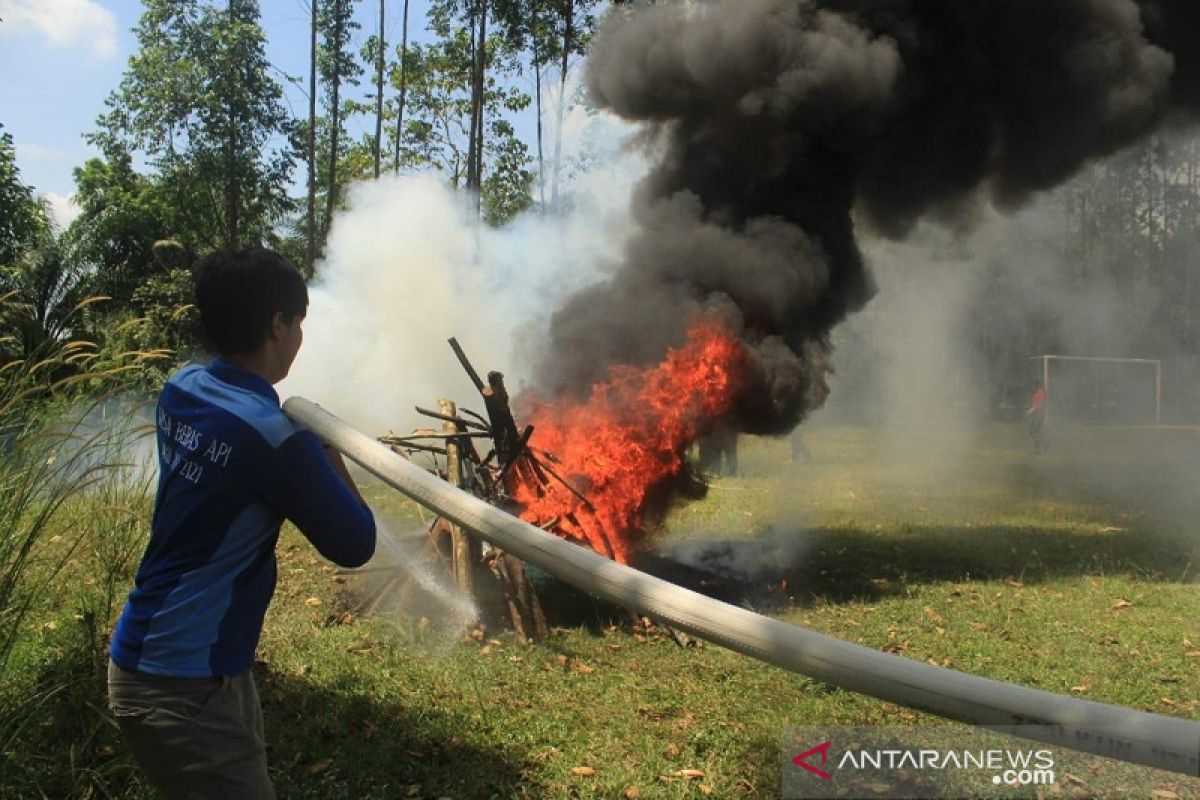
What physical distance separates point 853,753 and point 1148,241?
3102cm

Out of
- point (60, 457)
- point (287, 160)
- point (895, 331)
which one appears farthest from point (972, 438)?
point (60, 457)

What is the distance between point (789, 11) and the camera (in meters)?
9.47

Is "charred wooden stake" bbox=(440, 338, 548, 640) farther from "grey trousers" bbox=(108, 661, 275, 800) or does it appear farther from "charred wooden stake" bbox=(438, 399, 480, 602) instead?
"grey trousers" bbox=(108, 661, 275, 800)

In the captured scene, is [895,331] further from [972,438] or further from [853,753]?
[853,753]

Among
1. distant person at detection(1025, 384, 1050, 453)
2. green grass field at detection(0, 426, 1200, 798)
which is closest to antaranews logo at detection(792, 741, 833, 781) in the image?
green grass field at detection(0, 426, 1200, 798)

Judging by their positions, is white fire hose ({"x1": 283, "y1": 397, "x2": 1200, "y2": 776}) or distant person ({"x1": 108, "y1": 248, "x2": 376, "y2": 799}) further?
distant person ({"x1": 108, "y1": 248, "x2": 376, "y2": 799})

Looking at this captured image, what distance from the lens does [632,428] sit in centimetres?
794

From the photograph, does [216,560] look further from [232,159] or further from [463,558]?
[232,159]

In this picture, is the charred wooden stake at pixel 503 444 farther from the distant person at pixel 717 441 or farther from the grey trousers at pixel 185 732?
the grey trousers at pixel 185 732

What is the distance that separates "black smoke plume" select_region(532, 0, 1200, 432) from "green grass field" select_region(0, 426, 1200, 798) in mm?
2275

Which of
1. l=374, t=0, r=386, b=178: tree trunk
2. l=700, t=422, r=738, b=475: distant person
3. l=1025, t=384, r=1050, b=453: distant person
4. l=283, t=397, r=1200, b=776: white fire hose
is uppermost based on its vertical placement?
l=374, t=0, r=386, b=178: tree trunk

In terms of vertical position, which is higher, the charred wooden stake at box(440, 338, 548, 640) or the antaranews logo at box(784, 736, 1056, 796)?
the charred wooden stake at box(440, 338, 548, 640)

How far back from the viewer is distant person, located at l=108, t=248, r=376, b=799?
1.98 m

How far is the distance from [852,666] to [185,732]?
1537 mm
